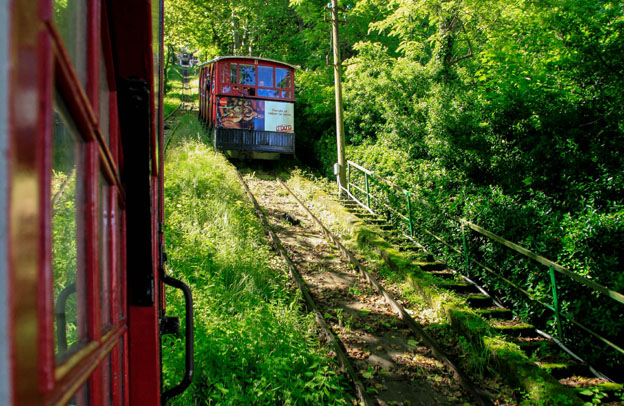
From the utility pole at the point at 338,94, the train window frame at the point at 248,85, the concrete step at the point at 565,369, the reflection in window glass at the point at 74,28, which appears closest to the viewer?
the reflection in window glass at the point at 74,28

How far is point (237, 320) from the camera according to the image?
5.17 meters

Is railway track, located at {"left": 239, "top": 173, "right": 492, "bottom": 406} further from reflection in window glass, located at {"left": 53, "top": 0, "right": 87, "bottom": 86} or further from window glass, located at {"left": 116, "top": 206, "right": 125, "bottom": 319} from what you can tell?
reflection in window glass, located at {"left": 53, "top": 0, "right": 87, "bottom": 86}

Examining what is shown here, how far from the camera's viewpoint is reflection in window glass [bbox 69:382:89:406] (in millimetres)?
807

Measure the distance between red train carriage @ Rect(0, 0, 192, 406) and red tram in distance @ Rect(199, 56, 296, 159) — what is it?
13334mm

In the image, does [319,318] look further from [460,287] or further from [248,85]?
[248,85]

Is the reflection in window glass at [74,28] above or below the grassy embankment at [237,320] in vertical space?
above

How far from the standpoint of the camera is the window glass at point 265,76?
15.5 meters

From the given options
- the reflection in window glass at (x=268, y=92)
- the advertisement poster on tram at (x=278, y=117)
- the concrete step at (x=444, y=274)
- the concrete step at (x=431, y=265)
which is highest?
the reflection in window glass at (x=268, y=92)

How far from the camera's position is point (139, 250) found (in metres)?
1.57

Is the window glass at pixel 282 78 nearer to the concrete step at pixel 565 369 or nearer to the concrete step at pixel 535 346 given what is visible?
the concrete step at pixel 535 346


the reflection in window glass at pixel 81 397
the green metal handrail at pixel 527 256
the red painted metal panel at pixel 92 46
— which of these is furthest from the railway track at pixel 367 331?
the red painted metal panel at pixel 92 46

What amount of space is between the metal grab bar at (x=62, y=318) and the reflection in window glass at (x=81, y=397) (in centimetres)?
9

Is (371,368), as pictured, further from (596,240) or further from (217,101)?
(217,101)

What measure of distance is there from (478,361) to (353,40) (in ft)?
69.3
